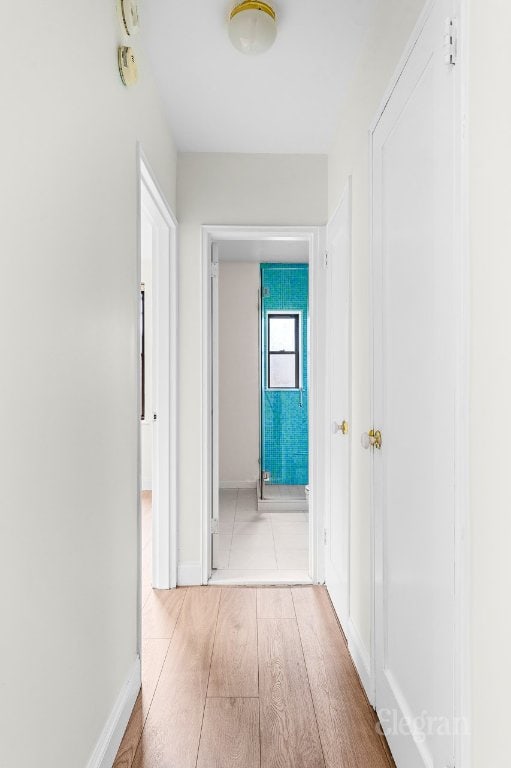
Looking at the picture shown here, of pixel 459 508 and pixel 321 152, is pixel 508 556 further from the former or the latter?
pixel 321 152

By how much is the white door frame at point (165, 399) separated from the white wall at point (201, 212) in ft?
0.28

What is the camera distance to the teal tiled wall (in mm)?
5242

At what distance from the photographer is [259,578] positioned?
3.10 m

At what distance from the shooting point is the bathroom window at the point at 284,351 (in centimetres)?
538

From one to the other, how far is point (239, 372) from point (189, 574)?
2.85 metres

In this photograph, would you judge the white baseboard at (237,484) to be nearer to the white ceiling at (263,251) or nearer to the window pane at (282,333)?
the window pane at (282,333)

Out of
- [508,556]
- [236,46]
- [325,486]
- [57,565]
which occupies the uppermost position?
[236,46]

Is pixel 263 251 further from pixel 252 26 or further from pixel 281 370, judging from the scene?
pixel 252 26

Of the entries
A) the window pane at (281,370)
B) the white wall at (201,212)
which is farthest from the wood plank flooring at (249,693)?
the window pane at (281,370)

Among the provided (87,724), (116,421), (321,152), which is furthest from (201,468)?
(321,152)

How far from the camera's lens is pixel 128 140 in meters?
1.88

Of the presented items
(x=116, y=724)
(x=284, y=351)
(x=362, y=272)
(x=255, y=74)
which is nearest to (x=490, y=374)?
(x=362, y=272)

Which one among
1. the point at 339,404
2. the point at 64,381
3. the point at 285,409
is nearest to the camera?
the point at 64,381

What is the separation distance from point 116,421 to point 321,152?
7.12 feet
